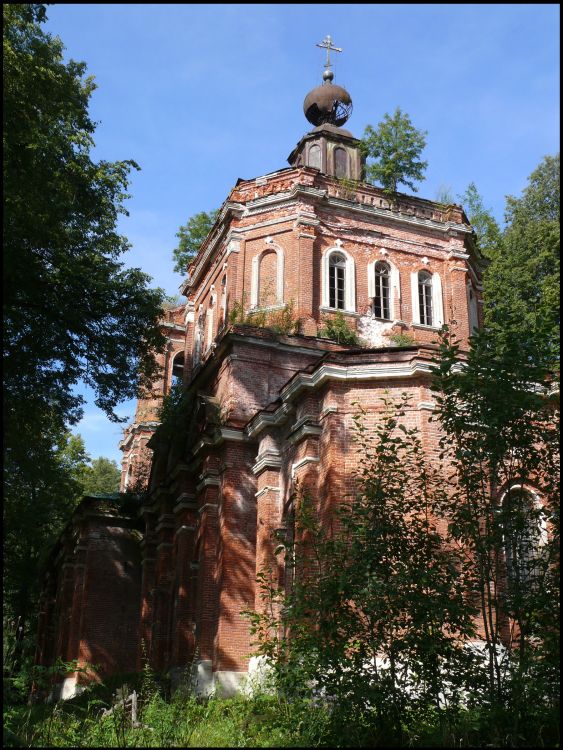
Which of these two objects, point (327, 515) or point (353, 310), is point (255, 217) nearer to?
point (353, 310)

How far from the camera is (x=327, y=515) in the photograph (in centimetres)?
1623

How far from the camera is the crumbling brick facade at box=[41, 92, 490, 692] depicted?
17.4m

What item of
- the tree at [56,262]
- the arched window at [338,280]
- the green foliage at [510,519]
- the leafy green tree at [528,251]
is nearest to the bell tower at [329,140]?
the arched window at [338,280]

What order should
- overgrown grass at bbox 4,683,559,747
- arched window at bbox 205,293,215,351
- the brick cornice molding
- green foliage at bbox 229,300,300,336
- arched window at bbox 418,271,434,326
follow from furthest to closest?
arched window at bbox 205,293,215,351
arched window at bbox 418,271,434,326
green foliage at bbox 229,300,300,336
the brick cornice molding
overgrown grass at bbox 4,683,559,747

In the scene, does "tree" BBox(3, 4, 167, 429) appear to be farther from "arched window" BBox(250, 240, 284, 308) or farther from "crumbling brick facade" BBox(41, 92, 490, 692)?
"arched window" BBox(250, 240, 284, 308)

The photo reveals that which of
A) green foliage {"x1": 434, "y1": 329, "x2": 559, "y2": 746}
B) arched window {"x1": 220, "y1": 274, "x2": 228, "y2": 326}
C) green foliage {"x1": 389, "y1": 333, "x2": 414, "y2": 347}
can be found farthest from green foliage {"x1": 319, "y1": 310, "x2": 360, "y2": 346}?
green foliage {"x1": 434, "y1": 329, "x2": 559, "y2": 746}

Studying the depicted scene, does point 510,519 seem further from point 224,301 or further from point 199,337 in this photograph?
point 199,337

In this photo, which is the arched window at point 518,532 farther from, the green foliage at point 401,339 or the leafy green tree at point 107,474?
the leafy green tree at point 107,474

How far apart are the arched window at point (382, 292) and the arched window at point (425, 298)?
3.35ft

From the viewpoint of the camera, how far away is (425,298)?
24.9m

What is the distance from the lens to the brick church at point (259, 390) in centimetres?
1758

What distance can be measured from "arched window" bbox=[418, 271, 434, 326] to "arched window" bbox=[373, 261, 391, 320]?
102 cm

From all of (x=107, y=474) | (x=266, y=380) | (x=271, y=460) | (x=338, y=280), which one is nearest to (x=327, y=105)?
(x=338, y=280)

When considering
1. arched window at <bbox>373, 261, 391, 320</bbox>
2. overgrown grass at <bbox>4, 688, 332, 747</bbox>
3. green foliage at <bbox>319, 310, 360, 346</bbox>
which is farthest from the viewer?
arched window at <bbox>373, 261, 391, 320</bbox>
